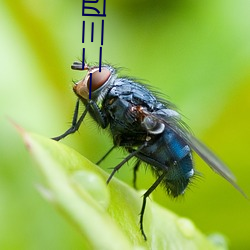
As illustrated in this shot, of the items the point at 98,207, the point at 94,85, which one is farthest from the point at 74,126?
the point at 98,207

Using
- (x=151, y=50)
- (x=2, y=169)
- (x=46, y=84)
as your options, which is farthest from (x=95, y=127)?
(x=151, y=50)

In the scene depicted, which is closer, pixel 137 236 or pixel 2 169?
pixel 137 236

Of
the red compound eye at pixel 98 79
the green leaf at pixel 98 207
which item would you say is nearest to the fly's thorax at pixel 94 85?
the red compound eye at pixel 98 79

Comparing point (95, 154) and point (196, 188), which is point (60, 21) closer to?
point (95, 154)

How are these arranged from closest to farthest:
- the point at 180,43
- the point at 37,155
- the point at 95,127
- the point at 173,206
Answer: the point at 37,155 < the point at 95,127 < the point at 173,206 < the point at 180,43

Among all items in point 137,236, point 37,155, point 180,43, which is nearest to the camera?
point 37,155

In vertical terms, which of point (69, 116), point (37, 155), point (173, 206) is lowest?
point (173, 206)

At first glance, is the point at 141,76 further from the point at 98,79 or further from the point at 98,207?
the point at 98,207
